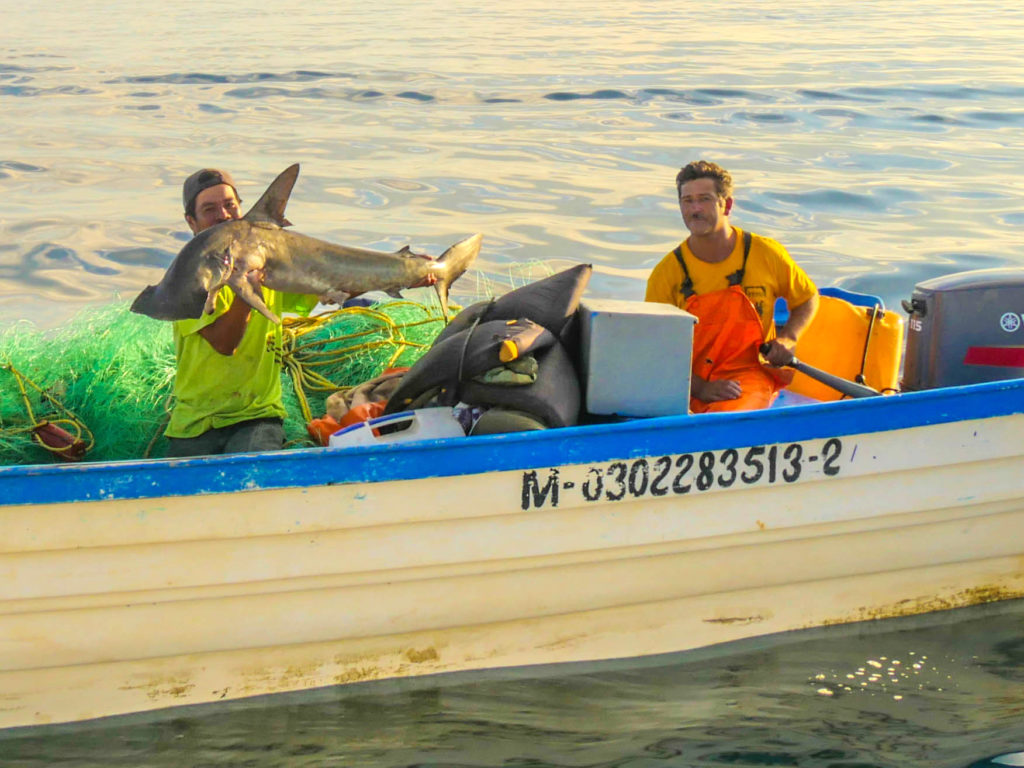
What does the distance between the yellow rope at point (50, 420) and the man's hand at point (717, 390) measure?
261 centimetres

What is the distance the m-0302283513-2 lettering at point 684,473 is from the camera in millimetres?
4281

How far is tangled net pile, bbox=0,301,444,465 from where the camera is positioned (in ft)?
17.0

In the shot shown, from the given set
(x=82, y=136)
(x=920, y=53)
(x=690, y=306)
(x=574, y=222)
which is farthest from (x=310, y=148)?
(x=920, y=53)

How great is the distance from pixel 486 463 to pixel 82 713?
1.77 m

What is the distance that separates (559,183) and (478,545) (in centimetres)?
1018

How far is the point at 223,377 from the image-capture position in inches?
182

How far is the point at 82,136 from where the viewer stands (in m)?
16.8

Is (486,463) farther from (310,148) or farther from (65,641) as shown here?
(310,148)

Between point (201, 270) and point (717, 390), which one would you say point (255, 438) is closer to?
point (201, 270)

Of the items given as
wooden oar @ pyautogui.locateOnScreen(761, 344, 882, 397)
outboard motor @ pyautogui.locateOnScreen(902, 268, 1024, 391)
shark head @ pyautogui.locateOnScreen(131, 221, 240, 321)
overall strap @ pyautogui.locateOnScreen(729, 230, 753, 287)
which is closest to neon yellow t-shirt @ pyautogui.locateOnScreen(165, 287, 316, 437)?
shark head @ pyautogui.locateOnScreen(131, 221, 240, 321)

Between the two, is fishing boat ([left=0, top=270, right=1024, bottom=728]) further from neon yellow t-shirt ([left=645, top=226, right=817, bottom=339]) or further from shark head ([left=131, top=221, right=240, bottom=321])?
neon yellow t-shirt ([left=645, top=226, right=817, bottom=339])

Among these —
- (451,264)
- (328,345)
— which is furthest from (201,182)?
(328,345)

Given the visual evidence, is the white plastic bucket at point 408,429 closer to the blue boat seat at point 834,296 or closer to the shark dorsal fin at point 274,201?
the shark dorsal fin at point 274,201

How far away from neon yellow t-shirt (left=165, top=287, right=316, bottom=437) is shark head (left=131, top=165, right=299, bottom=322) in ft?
2.09
